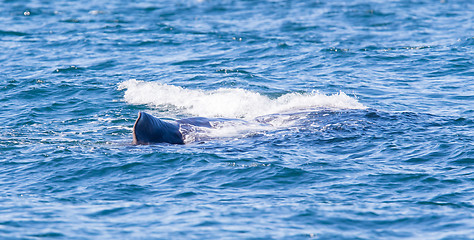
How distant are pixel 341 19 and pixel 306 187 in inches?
835

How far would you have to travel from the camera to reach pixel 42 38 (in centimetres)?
2797

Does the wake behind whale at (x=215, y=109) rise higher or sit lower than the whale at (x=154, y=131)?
lower

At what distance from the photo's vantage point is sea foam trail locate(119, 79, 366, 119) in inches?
676

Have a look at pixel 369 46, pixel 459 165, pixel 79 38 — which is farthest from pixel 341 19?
pixel 459 165

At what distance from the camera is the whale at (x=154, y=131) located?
13227 millimetres

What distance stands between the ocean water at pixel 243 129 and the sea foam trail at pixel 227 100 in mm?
69

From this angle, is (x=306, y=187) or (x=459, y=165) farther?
(x=459, y=165)

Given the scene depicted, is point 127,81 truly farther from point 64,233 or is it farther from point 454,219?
point 454,219

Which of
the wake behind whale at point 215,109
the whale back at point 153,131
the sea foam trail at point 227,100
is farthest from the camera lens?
the sea foam trail at point 227,100

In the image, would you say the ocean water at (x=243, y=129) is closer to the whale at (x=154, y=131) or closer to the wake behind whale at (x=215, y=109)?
the wake behind whale at (x=215, y=109)

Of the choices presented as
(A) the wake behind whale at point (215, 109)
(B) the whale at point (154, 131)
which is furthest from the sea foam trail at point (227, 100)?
(B) the whale at point (154, 131)

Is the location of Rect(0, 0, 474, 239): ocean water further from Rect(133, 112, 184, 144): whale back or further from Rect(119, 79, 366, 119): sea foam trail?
Rect(133, 112, 184, 144): whale back

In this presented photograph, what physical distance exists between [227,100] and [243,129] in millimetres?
3878

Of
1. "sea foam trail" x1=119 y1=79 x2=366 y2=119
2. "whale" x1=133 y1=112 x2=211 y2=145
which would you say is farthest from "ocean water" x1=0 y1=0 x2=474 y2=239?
"whale" x1=133 y1=112 x2=211 y2=145
